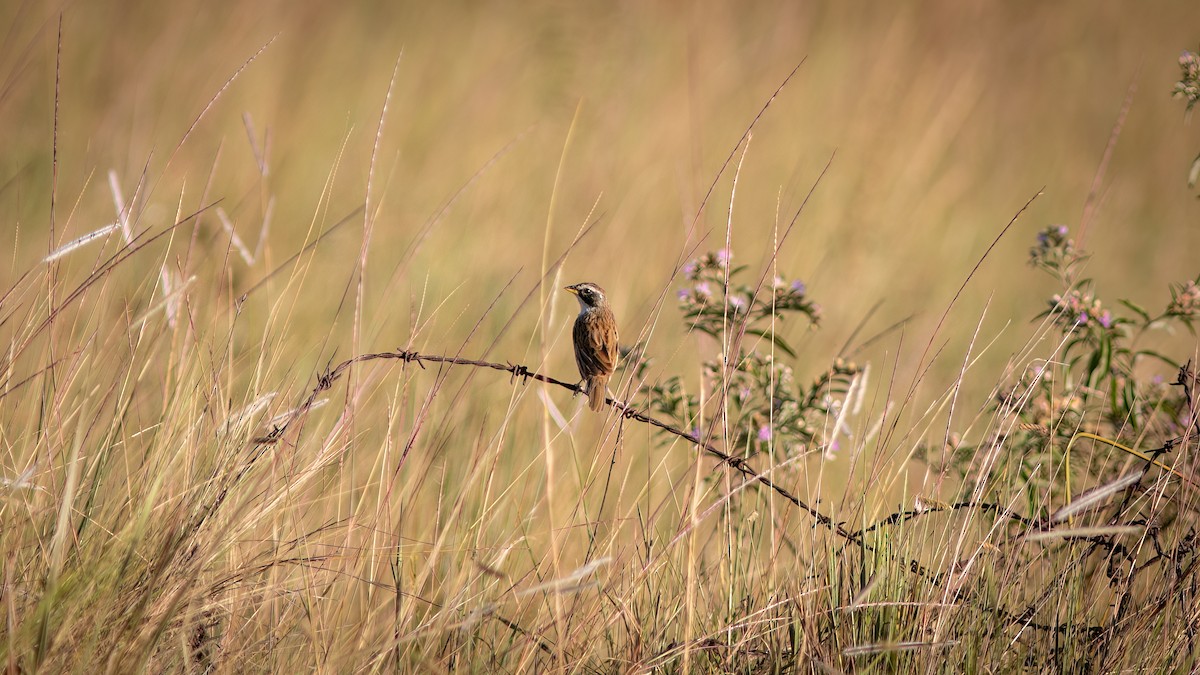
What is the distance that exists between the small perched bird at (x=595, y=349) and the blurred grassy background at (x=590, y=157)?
0.73ft

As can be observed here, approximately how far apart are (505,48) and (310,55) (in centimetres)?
103

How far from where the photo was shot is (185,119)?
476 cm

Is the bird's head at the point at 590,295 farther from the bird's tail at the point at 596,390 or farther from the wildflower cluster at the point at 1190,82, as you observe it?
the wildflower cluster at the point at 1190,82

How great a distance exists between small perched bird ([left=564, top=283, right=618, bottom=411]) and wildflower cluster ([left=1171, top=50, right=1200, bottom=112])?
5.67 feet

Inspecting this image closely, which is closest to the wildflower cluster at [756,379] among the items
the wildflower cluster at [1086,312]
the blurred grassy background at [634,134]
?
the wildflower cluster at [1086,312]

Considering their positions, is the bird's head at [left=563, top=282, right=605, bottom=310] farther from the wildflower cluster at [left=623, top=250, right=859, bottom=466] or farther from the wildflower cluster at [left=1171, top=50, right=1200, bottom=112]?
the wildflower cluster at [left=1171, top=50, right=1200, bottom=112]

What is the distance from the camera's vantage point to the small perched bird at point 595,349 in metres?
3.37

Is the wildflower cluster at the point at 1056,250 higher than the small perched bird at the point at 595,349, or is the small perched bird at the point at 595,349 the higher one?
the wildflower cluster at the point at 1056,250

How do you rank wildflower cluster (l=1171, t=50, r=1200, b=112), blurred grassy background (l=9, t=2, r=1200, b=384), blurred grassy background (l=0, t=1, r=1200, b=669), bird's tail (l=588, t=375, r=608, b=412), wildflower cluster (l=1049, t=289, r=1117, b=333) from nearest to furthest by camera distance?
wildflower cluster (l=1171, t=50, r=1200, b=112)
wildflower cluster (l=1049, t=289, r=1117, b=333)
bird's tail (l=588, t=375, r=608, b=412)
blurred grassy background (l=0, t=1, r=1200, b=669)
blurred grassy background (l=9, t=2, r=1200, b=384)

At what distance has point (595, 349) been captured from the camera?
3.45m

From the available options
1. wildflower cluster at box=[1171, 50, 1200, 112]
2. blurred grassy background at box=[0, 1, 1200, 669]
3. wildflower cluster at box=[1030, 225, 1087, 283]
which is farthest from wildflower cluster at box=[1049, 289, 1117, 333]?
blurred grassy background at box=[0, 1, 1200, 669]

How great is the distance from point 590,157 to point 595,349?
2.00 meters

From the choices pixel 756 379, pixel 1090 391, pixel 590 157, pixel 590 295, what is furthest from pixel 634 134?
pixel 1090 391

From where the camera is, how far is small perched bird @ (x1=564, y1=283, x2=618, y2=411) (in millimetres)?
→ 3371
